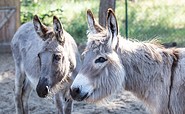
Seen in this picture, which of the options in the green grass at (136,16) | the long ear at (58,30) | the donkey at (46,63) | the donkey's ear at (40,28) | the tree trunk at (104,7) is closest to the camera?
the donkey at (46,63)

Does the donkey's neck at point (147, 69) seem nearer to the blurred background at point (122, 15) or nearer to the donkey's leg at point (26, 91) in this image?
the donkey's leg at point (26, 91)

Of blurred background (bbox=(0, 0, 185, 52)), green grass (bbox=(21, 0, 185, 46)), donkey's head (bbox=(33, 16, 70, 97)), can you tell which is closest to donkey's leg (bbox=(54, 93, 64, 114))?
donkey's head (bbox=(33, 16, 70, 97))

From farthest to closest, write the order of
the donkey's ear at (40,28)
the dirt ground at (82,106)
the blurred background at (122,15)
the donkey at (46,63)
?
the blurred background at (122,15), the dirt ground at (82,106), the donkey's ear at (40,28), the donkey at (46,63)

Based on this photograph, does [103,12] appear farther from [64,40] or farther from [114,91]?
[114,91]

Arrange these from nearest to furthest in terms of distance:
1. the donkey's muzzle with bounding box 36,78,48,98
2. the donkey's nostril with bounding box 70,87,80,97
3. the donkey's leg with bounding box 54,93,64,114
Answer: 1. the donkey's nostril with bounding box 70,87,80,97
2. the donkey's muzzle with bounding box 36,78,48,98
3. the donkey's leg with bounding box 54,93,64,114

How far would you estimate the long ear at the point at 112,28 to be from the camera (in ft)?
12.6

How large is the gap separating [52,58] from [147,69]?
1481 mm

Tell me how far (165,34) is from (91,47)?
7.11 metres

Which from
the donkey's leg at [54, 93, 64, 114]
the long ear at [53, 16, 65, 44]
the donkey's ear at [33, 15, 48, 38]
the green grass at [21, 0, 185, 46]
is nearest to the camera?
the long ear at [53, 16, 65, 44]

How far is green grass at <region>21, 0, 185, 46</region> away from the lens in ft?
35.1

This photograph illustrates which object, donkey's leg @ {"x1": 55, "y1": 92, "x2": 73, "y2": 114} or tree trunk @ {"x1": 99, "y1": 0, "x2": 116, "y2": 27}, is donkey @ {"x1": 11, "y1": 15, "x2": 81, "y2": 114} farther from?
tree trunk @ {"x1": 99, "y1": 0, "x2": 116, "y2": 27}

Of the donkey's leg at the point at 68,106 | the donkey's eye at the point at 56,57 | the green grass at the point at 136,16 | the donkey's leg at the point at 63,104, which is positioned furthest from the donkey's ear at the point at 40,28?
the green grass at the point at 136,16

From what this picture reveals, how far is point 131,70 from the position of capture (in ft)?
13.3

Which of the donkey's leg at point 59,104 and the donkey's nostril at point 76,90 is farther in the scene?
the donkey's leg at point 59,104
